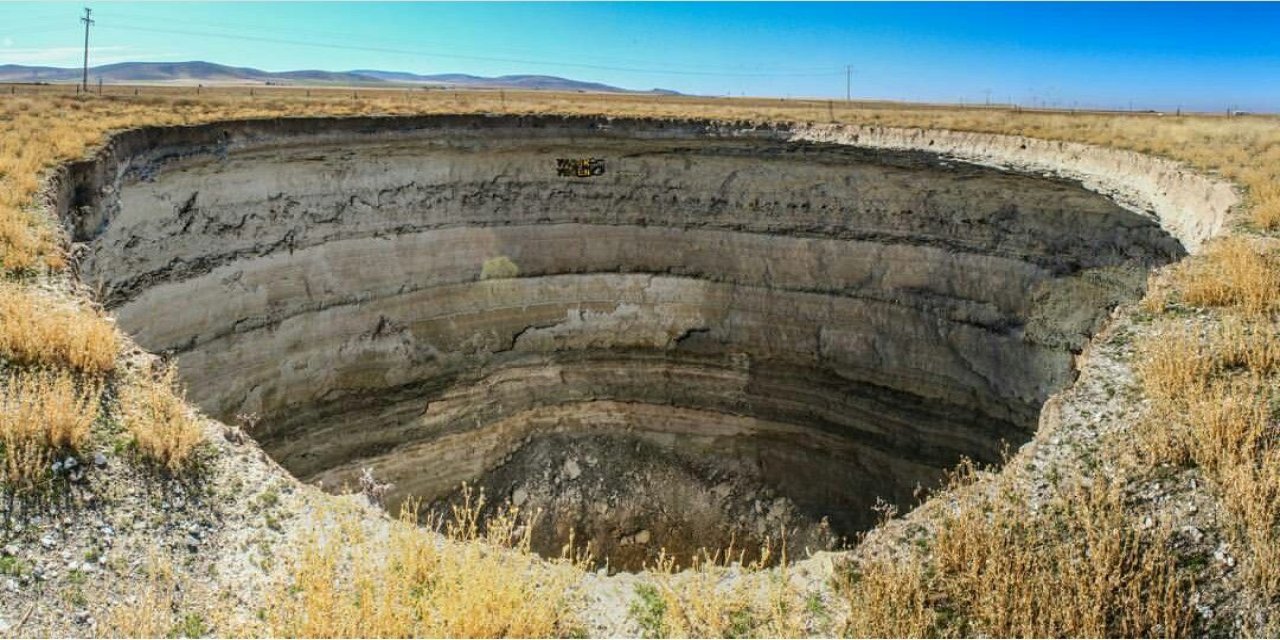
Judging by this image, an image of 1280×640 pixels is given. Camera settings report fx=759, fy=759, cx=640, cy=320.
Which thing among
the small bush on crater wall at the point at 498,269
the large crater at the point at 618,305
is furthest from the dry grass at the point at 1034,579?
the small bush on crater wall at the point at 498,269

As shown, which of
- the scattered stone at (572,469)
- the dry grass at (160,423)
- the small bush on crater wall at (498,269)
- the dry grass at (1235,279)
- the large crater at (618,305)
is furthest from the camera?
the small bush on crater wall at (498,269)

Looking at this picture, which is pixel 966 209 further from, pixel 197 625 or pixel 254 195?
pixel 197 625

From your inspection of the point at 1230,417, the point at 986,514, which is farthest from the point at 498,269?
the point at 1230,417

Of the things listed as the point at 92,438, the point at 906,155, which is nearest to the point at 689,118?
the point at 906,155

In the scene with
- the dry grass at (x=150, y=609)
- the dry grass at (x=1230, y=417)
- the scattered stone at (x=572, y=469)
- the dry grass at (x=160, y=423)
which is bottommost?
the scattered stone at (x=572, y=469)

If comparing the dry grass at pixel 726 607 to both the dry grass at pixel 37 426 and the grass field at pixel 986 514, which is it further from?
the dry grass at pixel 37 426

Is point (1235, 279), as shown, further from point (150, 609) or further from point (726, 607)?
point (150, 609)

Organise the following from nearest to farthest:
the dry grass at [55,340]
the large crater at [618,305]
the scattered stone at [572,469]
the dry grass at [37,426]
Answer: the dry grass at [37,426], the dry grass at [55,340], the large crater at [618,305], the scattered stone at [572,469]
